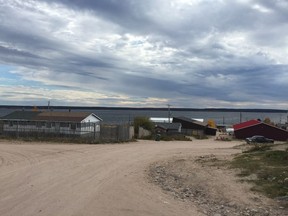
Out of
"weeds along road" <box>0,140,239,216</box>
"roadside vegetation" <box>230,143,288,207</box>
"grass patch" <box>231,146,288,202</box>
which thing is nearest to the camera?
"weeds along road" <box>0,140,239,216</box>

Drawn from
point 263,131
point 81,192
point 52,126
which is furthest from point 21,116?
point 81,192

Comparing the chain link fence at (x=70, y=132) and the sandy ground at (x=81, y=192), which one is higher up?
the chain link fence at (x=70, y=132)

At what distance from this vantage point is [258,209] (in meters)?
12.1

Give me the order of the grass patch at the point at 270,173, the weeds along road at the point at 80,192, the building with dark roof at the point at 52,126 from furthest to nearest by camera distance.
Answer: the building with dark roof at the point at 52,126
the grass patch at the point at 270,173
the weeds along road at the point at 80,192

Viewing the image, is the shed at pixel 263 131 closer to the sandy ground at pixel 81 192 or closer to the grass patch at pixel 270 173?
the grass patch at pixel 270 173

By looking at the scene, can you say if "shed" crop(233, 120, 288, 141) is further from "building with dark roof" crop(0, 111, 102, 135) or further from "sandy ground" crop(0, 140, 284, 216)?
"sandy ground" crop(0, 140, 284, 216)

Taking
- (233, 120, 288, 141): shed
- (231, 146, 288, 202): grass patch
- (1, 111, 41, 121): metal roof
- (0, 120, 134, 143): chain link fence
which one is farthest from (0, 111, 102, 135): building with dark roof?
(233, 120, 288, 141): shed

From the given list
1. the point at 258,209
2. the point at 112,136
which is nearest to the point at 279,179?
the point at 258,209

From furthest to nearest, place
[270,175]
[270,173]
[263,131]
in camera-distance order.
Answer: [263,131] < [270,173] < [270,175]

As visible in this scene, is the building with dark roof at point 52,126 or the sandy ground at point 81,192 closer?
the sandy ground at point 81,192

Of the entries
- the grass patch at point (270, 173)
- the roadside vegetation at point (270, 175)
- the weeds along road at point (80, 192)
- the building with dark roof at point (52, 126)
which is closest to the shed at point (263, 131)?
the building with dark roof at point (52, 126)

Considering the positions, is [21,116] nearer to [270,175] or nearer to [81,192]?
[270,175]

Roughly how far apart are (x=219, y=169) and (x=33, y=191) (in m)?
9.86

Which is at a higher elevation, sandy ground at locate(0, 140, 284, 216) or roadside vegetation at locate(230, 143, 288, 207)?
roadside vegetation at locate(230, 143, 288, 207)
